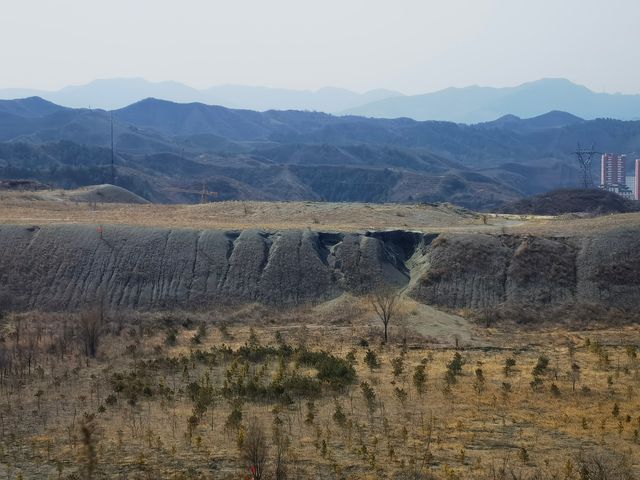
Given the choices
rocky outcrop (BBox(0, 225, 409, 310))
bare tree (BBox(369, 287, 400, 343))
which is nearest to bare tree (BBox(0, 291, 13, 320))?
rocky outcrop (BBox(0, 225, 409, 310))

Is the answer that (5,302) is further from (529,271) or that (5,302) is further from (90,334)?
(529,271)

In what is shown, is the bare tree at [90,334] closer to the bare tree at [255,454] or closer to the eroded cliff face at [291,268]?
the eroded cliff face at [291,268]

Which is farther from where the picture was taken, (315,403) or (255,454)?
(315,403)

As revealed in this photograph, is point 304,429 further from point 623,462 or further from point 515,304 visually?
point 515,304

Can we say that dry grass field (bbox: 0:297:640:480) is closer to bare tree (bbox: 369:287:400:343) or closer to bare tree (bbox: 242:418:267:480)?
bare tree (bbox: 242:418:267:480)

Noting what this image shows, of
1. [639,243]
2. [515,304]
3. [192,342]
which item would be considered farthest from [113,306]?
[639,243]

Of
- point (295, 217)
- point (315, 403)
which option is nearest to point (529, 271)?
point (295, 217)

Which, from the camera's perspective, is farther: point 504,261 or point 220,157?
point 220,157
